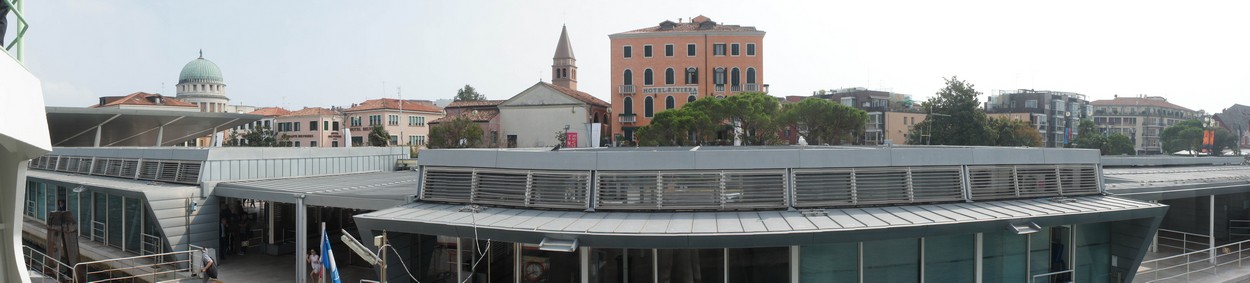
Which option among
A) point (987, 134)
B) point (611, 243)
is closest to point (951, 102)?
point (987, 134)

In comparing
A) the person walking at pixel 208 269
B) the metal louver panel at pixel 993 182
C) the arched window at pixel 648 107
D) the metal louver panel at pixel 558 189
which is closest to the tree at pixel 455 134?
the arched window at pixel 648 107

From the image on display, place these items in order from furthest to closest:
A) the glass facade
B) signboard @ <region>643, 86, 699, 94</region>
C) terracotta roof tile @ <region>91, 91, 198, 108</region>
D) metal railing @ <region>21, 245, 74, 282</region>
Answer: terracotta roof tile @ <region>91, 91, 198, 108</region>
signboard @ <region>643, 86, 699, 94</region>
metal railing @ <region>21, 245, 74, 282</region>
the glass facade

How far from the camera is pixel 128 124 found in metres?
42.3

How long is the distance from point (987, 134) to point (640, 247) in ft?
211

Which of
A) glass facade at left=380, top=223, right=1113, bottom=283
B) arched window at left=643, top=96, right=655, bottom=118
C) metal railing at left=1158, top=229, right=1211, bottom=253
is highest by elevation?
arched window at left=643, top=96, right=655, bottom=118

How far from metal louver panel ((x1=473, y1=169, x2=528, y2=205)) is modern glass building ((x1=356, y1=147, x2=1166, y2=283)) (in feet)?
0.10

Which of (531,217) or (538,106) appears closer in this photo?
(531,217)

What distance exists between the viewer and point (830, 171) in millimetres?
14688

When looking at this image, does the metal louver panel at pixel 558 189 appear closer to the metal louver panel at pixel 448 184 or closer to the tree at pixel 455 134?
the metal louver panel at pixel 448 184

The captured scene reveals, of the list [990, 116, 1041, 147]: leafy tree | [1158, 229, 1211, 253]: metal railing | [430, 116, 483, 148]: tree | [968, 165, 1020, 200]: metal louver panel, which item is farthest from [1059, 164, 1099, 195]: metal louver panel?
[430, 116, 483, 148]: tree

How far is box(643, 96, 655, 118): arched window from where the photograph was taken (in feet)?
243

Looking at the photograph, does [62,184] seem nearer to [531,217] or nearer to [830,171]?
[531,217]

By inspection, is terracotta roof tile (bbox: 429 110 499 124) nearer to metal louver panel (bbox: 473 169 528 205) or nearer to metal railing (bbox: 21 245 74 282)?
metal railing (bbox: 21 245 74 282)

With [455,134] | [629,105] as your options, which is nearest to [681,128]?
[629,105]
